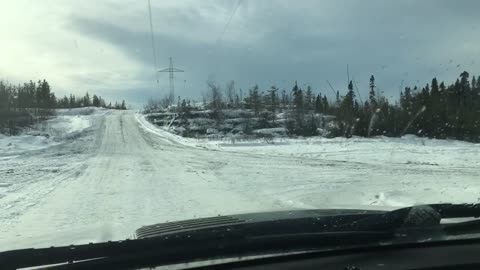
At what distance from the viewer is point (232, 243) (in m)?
2.72

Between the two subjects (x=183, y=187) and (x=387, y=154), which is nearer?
(x=183, y=187)

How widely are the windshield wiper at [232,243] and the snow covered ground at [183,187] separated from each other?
1.89m

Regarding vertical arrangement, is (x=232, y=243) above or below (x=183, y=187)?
above

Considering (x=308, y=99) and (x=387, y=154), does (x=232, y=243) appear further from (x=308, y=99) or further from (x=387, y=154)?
(x=308, y=99)

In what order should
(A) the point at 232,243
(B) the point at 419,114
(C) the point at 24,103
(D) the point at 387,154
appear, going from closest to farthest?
(A) the point at 232,243, (D) the point at 387,154, (B) the point at 419,114, (C) the point at 24,103

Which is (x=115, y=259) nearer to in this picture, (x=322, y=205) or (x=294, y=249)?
(x=294, y=249)

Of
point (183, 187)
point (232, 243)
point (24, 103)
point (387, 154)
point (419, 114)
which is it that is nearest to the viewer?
point (232, 243)

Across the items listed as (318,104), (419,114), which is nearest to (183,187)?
(419,114)

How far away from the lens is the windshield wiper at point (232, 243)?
8.32ft

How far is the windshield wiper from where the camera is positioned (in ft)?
8.32

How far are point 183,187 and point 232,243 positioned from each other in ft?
34.1

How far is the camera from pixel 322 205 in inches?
400

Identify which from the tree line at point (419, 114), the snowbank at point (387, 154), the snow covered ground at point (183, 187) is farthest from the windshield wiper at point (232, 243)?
the tree line at point (419, 114)

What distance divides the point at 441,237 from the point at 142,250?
5.11ft
